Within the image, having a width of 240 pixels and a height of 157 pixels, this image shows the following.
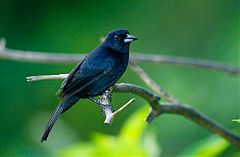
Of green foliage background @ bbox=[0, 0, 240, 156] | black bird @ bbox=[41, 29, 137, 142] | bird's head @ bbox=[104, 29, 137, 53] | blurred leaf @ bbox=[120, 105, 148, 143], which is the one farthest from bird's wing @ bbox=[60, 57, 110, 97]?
green foliage background @ bbox=[0, 0, 240, 156]

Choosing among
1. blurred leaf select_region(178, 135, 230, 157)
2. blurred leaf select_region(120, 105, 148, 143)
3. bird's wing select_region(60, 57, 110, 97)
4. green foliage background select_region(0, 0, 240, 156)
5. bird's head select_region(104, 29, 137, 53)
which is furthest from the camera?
green foliage background select_region(0, 0, 240, 156)

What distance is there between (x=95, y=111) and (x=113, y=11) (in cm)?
98

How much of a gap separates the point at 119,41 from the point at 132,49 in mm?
2636

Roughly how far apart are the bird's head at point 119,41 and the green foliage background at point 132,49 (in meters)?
1.74

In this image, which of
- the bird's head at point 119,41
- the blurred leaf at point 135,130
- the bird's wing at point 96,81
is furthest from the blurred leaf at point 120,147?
the bird's head at point 119,41

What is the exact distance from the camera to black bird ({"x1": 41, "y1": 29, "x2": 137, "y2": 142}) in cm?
389

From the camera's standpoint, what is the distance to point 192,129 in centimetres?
636

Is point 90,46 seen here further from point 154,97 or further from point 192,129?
point 154,97

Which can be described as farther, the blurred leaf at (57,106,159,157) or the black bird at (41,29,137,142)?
the black bird at (41,29,137,142)

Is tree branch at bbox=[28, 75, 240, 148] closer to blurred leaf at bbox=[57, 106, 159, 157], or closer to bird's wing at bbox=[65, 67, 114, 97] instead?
blurred leaf at bbox=[57, 106, 159, 157]

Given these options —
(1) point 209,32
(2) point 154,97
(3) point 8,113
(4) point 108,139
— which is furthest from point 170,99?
(1) point 209,32

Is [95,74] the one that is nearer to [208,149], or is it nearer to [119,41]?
[119,41]

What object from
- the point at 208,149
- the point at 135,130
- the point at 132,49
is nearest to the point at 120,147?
the point at 135,130

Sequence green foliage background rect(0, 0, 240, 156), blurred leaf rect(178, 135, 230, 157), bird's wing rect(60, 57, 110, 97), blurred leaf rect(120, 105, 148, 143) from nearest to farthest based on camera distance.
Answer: blurred leaf rect(178, 135, 230, 157) < blurred leaf rect(120, 105, 148, 143) < bird's wing rect(60, 57, 110, 97) < green foliage background rect(0, 0, 240, 156)
